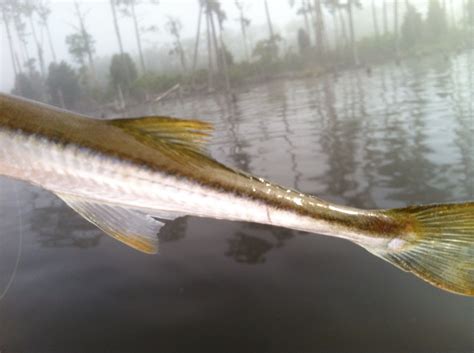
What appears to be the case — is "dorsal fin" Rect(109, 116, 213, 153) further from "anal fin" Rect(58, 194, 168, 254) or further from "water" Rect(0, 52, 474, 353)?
"water" Rect(0, 52, 474, 353)

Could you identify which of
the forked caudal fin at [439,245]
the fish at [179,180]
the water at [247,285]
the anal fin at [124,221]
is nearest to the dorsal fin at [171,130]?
the fish at [179,180]

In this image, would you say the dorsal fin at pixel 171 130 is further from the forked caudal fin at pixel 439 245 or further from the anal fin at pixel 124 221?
the forked caudal fin at pixel 439 245

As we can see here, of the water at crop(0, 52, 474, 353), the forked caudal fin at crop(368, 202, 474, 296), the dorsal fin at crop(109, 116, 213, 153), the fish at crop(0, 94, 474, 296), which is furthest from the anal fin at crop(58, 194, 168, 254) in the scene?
the water at crop(0, 52, 474, 353)

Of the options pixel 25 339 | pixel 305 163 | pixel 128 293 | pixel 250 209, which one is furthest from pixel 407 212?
pixel 305 163

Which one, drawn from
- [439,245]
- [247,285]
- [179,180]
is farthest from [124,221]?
[247,285]

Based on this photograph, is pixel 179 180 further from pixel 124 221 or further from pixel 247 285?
pixel 247 285

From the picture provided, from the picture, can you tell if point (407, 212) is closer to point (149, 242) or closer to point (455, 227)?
point (455, 227)
